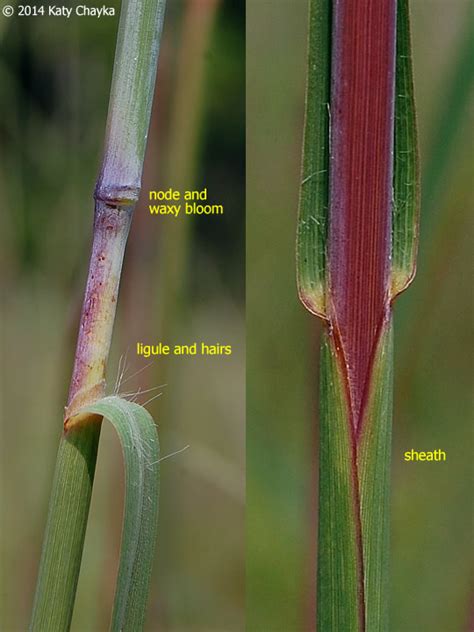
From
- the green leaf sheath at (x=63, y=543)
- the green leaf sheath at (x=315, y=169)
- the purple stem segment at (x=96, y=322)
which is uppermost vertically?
the green leaf sheath at (x=315, y=169)

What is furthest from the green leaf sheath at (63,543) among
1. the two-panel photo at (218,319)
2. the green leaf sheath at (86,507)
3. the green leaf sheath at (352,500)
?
the two-panel photo at (218,319)

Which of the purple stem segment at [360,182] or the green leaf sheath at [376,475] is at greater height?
the purple stem segment at [360,182]

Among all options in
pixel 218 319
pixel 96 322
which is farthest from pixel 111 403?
pixel 218 319

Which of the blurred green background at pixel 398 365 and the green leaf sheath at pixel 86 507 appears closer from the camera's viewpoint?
the green leaf sheath at pixel 86 507

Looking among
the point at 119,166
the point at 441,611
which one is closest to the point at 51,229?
the point at 119,166

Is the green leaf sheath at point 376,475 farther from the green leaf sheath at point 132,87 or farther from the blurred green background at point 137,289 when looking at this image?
the blurred green background at point 137,289

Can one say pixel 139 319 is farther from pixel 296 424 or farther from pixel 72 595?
pixel 72 595

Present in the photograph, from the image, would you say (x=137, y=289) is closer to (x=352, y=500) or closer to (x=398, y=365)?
(x=398, y=365)
